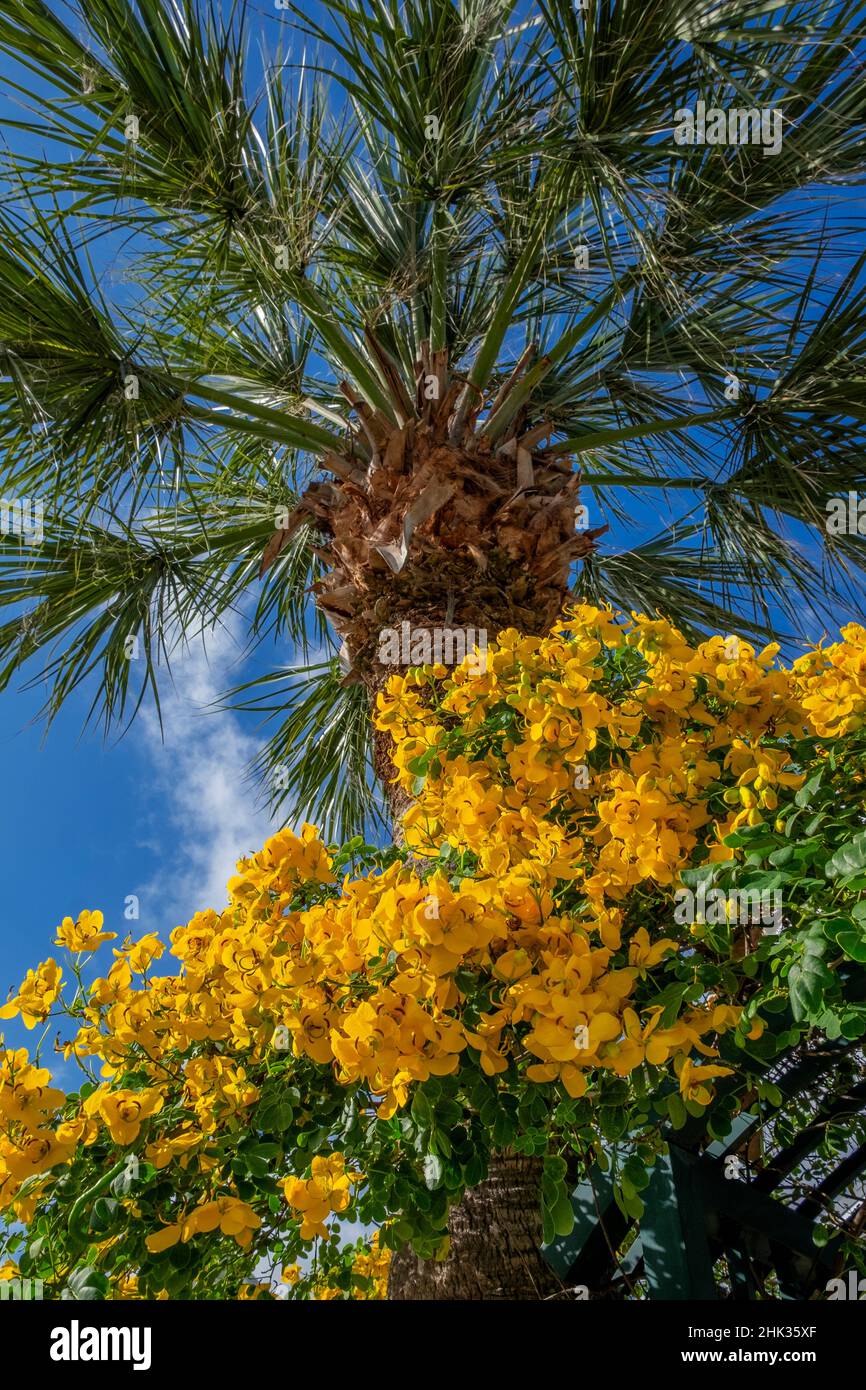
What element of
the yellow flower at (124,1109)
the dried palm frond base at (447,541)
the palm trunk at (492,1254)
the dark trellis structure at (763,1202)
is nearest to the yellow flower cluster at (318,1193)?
the yellow flower at (124,1109)

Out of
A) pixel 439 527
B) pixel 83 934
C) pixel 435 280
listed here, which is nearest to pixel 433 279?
pixel 435 280

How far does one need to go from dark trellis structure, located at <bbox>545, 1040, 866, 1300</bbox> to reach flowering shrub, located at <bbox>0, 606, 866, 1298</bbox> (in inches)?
9.3

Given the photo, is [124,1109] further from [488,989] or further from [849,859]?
[849,859]

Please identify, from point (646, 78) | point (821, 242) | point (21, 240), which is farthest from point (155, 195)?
point (821, 242)

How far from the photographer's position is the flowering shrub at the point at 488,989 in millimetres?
1124

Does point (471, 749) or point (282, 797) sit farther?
point (282, 797)

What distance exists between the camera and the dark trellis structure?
163 cm

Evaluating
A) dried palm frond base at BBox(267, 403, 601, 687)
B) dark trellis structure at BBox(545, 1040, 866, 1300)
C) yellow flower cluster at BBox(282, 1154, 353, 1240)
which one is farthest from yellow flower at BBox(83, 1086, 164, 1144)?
dried palm frond base at BBox(267, 403, 601, 687)

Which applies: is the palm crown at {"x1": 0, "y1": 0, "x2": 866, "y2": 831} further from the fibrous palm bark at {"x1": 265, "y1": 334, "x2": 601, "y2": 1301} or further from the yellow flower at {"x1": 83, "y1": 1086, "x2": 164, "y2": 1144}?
the yellow flower at {"x1": 83, "y1": 1086, "x2": 164, "y2": 1144}

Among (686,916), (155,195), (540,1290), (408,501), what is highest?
(155,195)

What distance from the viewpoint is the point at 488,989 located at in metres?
1.24

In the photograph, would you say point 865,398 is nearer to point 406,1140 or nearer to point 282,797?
point 406,1140

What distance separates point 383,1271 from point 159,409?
9.34ft
